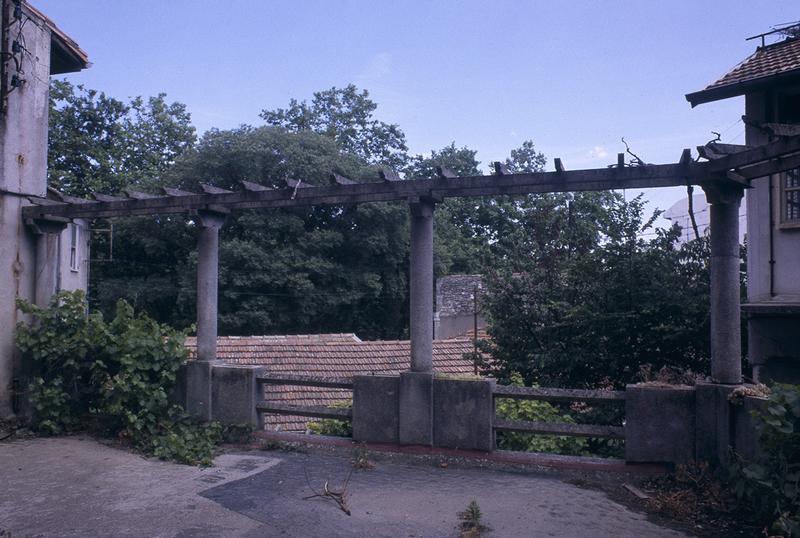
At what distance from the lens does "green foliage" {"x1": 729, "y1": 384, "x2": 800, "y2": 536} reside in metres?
5.37

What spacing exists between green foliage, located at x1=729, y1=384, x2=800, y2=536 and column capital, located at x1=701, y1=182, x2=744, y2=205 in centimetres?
236

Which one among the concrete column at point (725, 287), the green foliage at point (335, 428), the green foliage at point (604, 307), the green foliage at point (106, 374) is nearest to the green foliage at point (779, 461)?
the concrete column at point (725, 287)

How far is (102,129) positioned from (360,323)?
16.6 metres

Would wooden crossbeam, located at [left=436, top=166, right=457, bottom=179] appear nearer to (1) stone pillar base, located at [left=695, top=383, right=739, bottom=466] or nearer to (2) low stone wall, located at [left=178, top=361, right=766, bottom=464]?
(2) low stone wall, located at [left=178, top=361, right=766, bottom=464]

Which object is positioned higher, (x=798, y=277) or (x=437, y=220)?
(x=437, y=220)

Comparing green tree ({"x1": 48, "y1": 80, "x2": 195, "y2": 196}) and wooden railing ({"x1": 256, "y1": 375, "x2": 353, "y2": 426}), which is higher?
green tree ({"x1": 48, "y1": 80, "x2": 195, "y2": 196})

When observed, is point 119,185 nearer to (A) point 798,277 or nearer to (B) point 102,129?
(B) point 102,129

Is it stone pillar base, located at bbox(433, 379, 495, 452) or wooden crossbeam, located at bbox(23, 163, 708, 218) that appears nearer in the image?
wooden crossbeam, located at bbox(23, 163, 708, 218)

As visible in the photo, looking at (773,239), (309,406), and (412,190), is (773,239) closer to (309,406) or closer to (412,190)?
(412,190)

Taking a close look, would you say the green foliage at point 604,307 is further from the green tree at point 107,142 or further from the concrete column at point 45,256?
the green tree at point 107,142

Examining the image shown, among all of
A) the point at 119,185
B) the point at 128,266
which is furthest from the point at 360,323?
the point at 119,185

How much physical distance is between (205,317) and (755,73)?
385 inches

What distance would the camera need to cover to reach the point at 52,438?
9.32 metres

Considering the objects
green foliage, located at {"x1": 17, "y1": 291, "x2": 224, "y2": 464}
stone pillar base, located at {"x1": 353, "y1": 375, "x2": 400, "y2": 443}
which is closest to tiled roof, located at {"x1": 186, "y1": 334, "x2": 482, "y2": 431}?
green foliage, located at {"x1": 17, "y1": 291, "x2": 224, "y2": 464}
